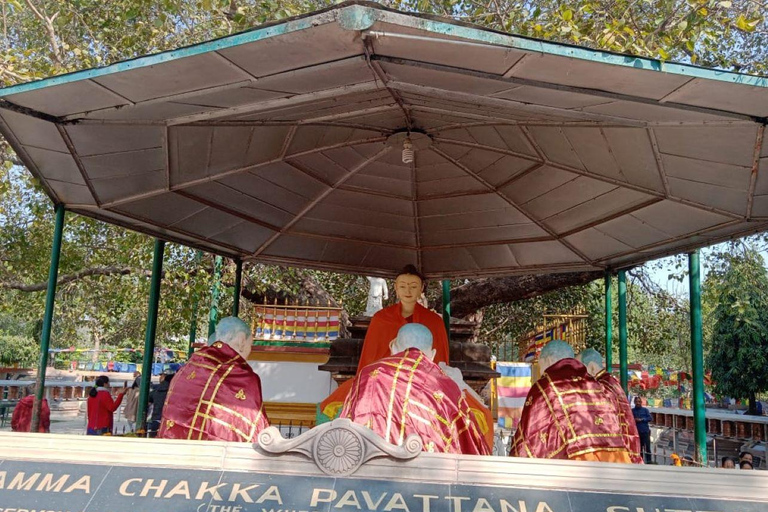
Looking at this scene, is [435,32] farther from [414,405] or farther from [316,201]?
[316,201]

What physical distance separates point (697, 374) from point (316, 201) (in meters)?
4.40

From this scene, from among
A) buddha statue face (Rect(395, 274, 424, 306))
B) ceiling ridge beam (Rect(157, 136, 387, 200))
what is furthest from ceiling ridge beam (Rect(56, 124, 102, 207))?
buddha statue face (Rect(395, 274, 424, 306))

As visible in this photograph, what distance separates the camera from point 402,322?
764 cm

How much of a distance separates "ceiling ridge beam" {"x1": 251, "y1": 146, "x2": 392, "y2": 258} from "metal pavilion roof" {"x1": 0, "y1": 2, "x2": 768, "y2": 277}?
3 cm

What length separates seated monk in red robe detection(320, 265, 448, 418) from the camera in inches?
295

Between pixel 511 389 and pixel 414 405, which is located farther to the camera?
pixel 511 389

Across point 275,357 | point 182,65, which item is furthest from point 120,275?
point 182,65

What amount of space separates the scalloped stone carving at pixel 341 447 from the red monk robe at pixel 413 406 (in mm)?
584

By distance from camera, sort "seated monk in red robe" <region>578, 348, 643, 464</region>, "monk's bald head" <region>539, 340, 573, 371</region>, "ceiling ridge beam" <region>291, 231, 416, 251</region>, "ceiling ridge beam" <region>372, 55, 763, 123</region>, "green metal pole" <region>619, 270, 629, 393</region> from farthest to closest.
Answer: "ceiling ridge beam" <region>291, 231, 416, 251</region> → "green metal pole" <region>619, 270, 629, 393</region> → "seated monk in red robe" <region>578, 348, 643, 464</region> → "monk's bald head" <region>539, 340, 573, 371</region> → "ceiling ridge beam" <region>372, 55, 763, 123</region>

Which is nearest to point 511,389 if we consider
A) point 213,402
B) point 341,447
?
point 213,402

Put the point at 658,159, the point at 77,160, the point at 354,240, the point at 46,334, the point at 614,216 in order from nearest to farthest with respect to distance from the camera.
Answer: the point at 77,160, the point at 658,159, the point at 46,334, the point at 614,216, the point at 354,240

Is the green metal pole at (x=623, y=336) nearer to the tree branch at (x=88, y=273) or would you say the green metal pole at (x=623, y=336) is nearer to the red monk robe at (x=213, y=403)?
the red monk robe at (x=213, y=403)

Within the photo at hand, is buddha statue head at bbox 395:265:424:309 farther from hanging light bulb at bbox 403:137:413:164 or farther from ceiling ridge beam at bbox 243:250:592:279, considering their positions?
hanging light bulb at bbox 403:137:413:164

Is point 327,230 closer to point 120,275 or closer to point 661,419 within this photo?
point 120,275
